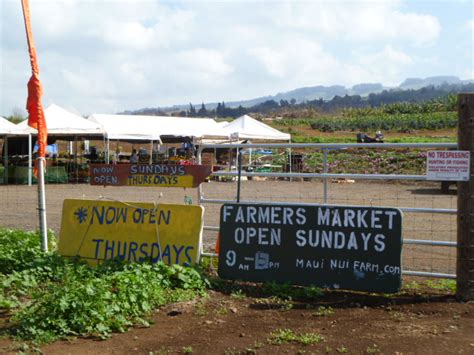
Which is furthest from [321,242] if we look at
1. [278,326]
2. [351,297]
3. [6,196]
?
[6,196]

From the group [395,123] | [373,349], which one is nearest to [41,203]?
[373,349]

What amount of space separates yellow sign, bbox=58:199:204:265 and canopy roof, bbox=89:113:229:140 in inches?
857

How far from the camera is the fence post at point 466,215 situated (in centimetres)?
732

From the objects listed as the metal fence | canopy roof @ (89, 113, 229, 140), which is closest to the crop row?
canopy roof @ (89, 113, 229, 140)

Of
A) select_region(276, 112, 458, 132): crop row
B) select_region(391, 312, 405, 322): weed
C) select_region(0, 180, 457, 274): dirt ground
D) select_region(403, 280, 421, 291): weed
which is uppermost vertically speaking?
select_region(276, 112, 458, 132): crop row

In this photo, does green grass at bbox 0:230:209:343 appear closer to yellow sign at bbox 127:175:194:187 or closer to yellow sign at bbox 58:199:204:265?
yellow sign at bbox 58:199:204:265

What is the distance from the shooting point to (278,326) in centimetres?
650

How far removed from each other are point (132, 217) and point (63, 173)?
2249cm

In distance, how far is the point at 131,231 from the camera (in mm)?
8930

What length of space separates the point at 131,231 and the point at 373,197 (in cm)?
1212

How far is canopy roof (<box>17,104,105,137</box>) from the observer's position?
95.6ft

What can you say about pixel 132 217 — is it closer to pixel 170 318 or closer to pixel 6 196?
pixel 170 318

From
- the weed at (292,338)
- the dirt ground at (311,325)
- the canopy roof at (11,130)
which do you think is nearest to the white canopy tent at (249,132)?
the canopy roof at (11,130)

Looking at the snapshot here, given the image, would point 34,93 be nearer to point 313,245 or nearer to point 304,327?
point 313,245
